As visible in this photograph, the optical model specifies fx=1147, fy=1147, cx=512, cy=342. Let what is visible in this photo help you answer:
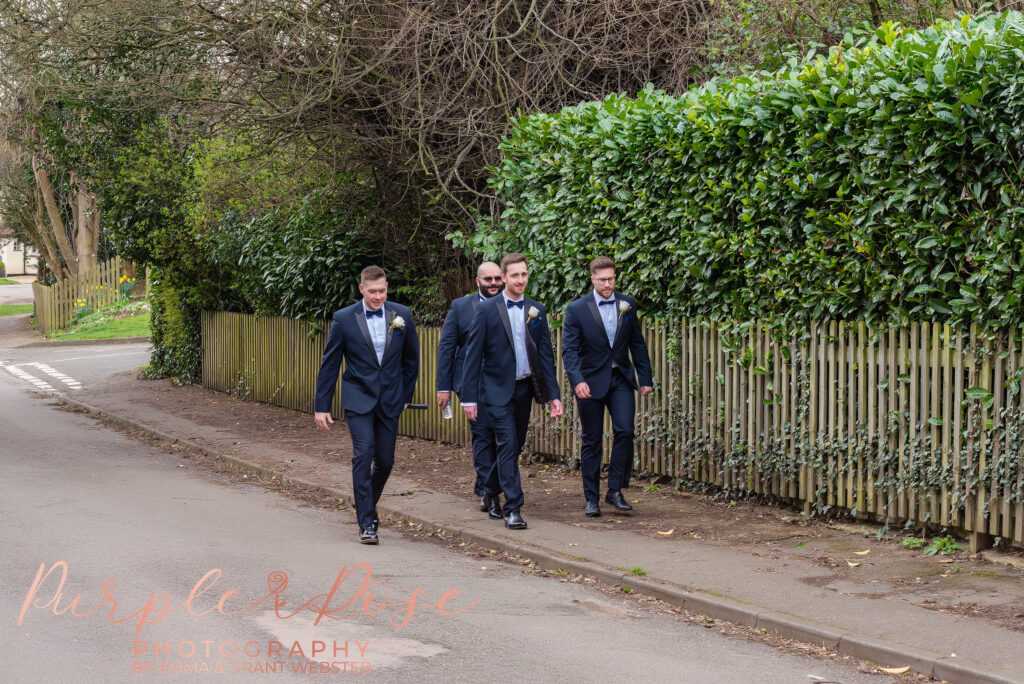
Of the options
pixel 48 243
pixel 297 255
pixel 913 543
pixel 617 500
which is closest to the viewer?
pixel 913 543

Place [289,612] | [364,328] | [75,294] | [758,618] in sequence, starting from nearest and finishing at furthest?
[758,618], [289,612], [364,328], [75,294]

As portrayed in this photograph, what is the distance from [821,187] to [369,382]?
3.57 m

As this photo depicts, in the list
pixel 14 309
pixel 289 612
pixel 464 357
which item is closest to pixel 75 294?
pixel 14 309

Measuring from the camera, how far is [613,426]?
9.20 meters

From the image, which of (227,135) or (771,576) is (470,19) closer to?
(227,135)

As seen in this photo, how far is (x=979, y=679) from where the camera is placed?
507 cm

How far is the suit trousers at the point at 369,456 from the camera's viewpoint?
27.8ft

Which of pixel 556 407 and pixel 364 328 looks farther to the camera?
pixel 556 407

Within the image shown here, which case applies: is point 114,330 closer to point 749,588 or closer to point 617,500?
point 617,500

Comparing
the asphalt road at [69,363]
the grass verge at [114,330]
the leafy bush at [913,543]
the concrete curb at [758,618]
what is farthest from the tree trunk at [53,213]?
the leafy bush at [913,543]

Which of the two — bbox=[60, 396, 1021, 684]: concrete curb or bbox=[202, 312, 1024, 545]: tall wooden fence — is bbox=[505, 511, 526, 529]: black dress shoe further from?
bbox=[202, 312, 1024, 545]: tall wooden fence

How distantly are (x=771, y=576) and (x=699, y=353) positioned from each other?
114 inches

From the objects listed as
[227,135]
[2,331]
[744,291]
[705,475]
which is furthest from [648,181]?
[2,331]

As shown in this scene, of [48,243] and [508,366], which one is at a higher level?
[48,243]
